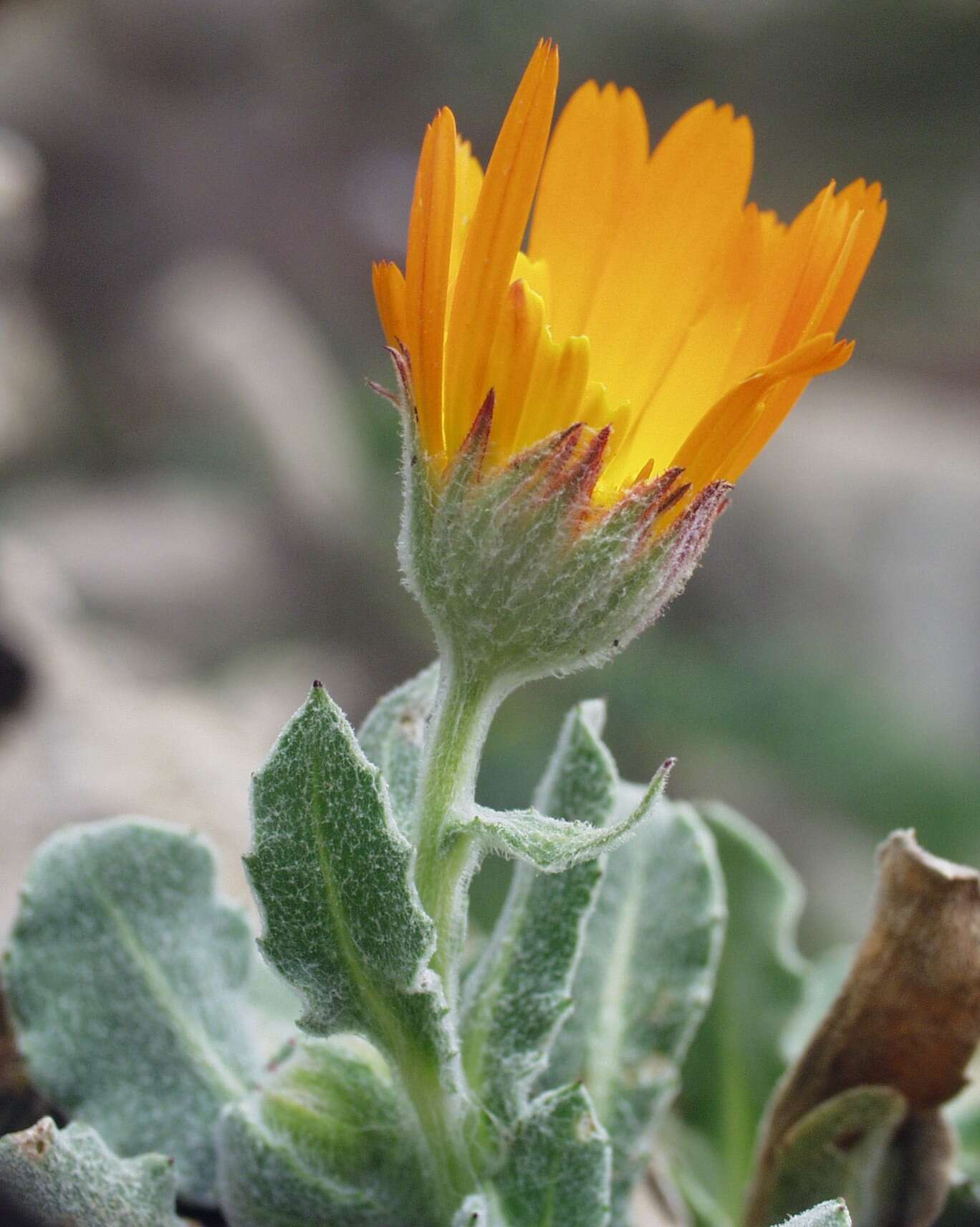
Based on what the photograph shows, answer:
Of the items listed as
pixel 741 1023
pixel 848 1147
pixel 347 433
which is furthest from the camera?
pixel 347 433

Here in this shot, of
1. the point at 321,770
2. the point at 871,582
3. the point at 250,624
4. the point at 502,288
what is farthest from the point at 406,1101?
the point at 871,582

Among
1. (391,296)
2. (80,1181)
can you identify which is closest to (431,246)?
(391,296)

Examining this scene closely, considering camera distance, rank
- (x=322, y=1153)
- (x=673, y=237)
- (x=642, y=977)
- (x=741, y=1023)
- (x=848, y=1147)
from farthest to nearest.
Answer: (x=741, y=1023), (x=642, y=977), (x=848, y=1147), (x=322, y=1153), (x=673, y=237)

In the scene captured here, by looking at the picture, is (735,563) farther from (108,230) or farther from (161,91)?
(161,91)

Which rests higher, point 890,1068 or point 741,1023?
point 741,1023

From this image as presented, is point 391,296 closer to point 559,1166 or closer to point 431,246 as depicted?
point 431,246

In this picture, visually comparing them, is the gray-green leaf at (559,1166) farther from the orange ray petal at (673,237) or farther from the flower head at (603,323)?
the orange ray petal at (673,237)
